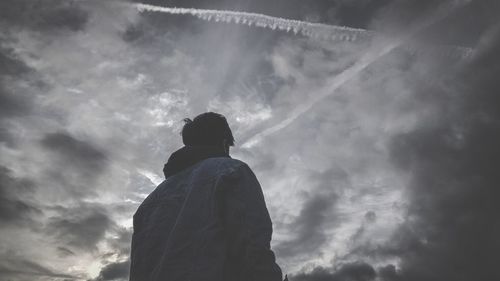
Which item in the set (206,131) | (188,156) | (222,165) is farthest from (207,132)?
(222,165)

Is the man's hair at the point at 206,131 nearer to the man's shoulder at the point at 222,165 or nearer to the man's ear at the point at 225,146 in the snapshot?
the man's ear at the point at 225,146

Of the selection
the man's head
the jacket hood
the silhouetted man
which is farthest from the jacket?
the man's head

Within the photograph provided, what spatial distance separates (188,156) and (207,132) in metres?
0.43

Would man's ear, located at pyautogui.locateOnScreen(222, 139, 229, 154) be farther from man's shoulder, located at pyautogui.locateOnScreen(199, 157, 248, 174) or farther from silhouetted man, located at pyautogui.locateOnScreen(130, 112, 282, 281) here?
man's shoulder, located at pyautogui.locateOnScreen(199, 157, 248, 174)

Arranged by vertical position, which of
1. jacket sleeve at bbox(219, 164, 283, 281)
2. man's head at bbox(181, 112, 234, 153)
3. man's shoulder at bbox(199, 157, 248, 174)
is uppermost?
man's head at bbox(181, 112, 234, 153)

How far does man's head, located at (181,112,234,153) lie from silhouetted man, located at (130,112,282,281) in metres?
0.28

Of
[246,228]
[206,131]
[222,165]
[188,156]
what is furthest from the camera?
[206,131]

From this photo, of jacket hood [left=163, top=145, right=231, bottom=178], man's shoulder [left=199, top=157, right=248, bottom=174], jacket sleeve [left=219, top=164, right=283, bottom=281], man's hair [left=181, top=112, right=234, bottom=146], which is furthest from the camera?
man's hair [left=181, top=112, right=234, bottom=146]

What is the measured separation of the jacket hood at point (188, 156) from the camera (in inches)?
164

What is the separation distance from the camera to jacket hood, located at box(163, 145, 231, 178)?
4176 millimetres

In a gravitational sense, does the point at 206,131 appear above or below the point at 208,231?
above

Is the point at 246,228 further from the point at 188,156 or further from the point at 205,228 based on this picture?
the point at 188,156

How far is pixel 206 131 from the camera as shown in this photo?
4426 mm

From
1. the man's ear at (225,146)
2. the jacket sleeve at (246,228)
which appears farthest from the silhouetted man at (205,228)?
the man's ear at (225,146)
